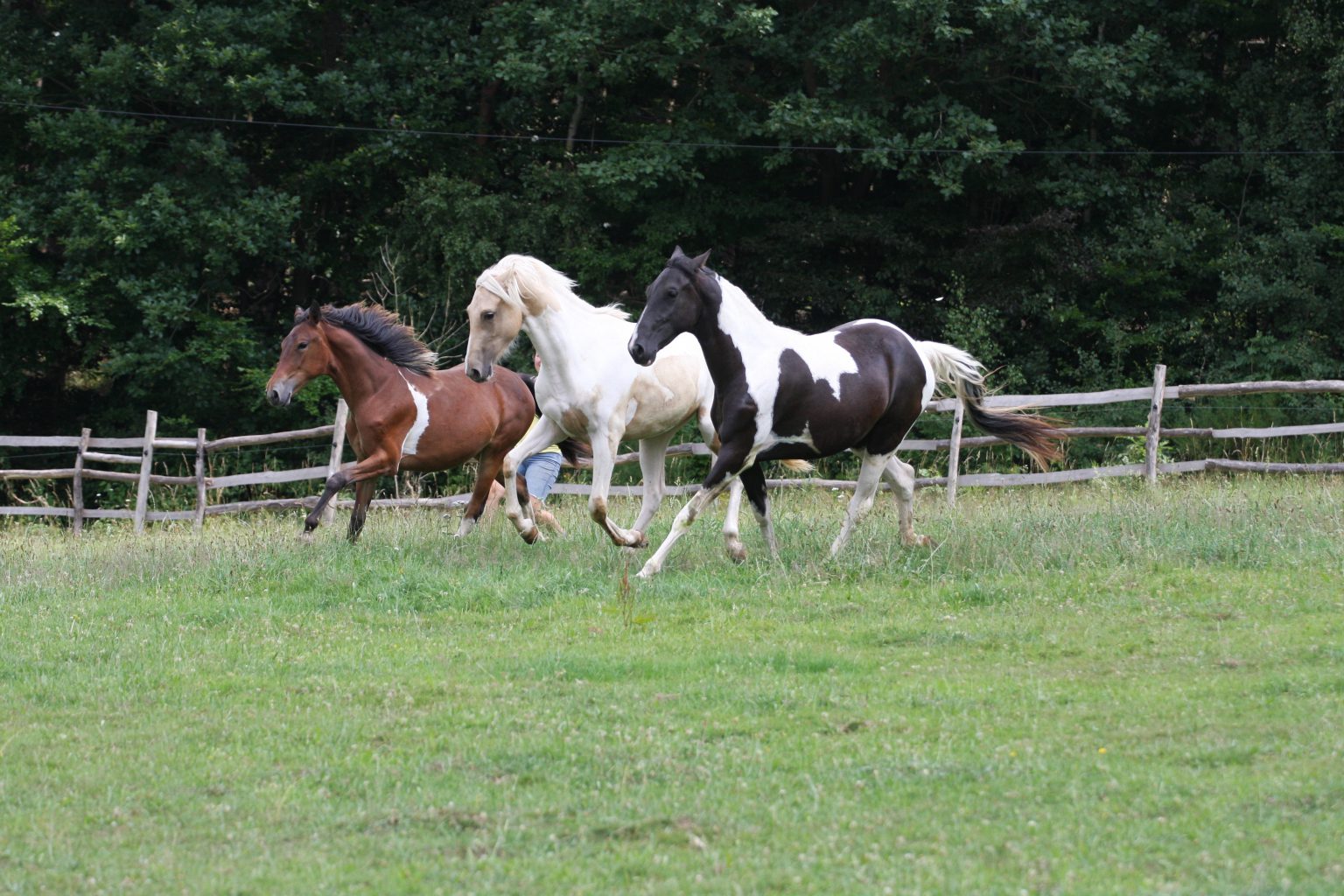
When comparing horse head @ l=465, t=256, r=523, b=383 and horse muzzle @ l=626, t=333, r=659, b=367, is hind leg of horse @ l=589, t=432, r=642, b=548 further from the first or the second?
horse muzzle @ l=626, t=333, r=659, b=367

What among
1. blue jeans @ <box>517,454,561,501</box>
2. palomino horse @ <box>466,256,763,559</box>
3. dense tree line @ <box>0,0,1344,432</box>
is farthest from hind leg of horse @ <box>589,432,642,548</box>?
dense tree line @ <box>0,0,1344,432</box>

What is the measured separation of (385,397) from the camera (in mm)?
11094

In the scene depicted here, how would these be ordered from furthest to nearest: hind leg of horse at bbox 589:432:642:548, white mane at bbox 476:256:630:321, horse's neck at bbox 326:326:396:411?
1. horse's neck at bbox 326:326:396:411
2. white mane at bbox 476:256:630:321
3. hind leg of horse at bbox 589:432:642:548

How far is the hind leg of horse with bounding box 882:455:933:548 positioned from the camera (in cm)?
1009

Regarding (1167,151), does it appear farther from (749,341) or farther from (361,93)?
(749,341)

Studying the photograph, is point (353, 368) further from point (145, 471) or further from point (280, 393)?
point (145, 471)

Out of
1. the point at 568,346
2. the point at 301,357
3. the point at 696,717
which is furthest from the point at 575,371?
the point at 696,717

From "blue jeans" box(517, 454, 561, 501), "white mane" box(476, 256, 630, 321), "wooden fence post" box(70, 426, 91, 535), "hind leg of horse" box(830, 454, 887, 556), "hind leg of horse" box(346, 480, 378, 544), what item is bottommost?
"wooden fence post" box(70, 426, 91, 535)

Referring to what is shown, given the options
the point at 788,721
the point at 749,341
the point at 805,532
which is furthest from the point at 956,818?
the point at 805,532

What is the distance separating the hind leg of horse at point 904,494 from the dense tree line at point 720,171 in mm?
11904

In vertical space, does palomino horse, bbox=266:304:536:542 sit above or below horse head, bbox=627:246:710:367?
below

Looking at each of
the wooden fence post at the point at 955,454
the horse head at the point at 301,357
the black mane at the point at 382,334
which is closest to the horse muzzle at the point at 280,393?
the horse head at the point at 301,357

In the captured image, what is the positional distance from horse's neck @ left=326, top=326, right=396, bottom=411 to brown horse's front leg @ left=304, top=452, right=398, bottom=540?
1.61 feet

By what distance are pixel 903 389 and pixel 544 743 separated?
515 cm
